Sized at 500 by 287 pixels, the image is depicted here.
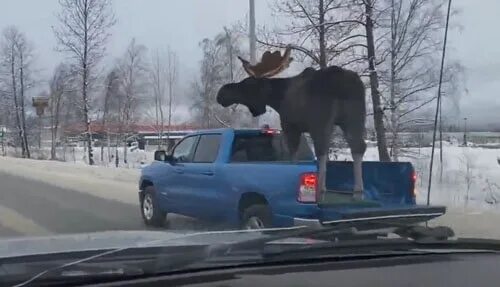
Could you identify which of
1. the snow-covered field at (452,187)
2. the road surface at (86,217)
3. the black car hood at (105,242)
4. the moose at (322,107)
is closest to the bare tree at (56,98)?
the snow-covered field at (452,187)

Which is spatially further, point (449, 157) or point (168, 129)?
point (168, 129)

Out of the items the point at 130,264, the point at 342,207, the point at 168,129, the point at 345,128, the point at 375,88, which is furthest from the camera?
the point at 168,129

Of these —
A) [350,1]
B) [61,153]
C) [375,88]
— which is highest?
[350,1]

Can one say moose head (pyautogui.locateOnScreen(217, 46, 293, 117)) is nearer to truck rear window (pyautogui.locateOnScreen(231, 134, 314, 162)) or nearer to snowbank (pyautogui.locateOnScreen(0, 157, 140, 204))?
truck rear window (pyautogui.locateOnScreen(231, 134, 314, 162))

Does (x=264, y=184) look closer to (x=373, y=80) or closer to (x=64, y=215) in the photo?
(x=64, y=215)

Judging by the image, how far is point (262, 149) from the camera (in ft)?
35.0

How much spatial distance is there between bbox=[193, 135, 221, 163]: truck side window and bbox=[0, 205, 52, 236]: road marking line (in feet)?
8.48

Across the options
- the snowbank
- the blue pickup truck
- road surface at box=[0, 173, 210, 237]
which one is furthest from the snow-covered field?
the blue pickup truck

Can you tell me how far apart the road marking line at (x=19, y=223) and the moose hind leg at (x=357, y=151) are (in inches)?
185

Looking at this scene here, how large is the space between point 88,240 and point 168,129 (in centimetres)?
6012

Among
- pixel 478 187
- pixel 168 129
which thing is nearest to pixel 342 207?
pixel 478 187

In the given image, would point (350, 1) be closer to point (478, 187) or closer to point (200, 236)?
point (478, 187)

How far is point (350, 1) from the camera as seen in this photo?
23.2m

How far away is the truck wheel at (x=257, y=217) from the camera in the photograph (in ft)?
30.1
